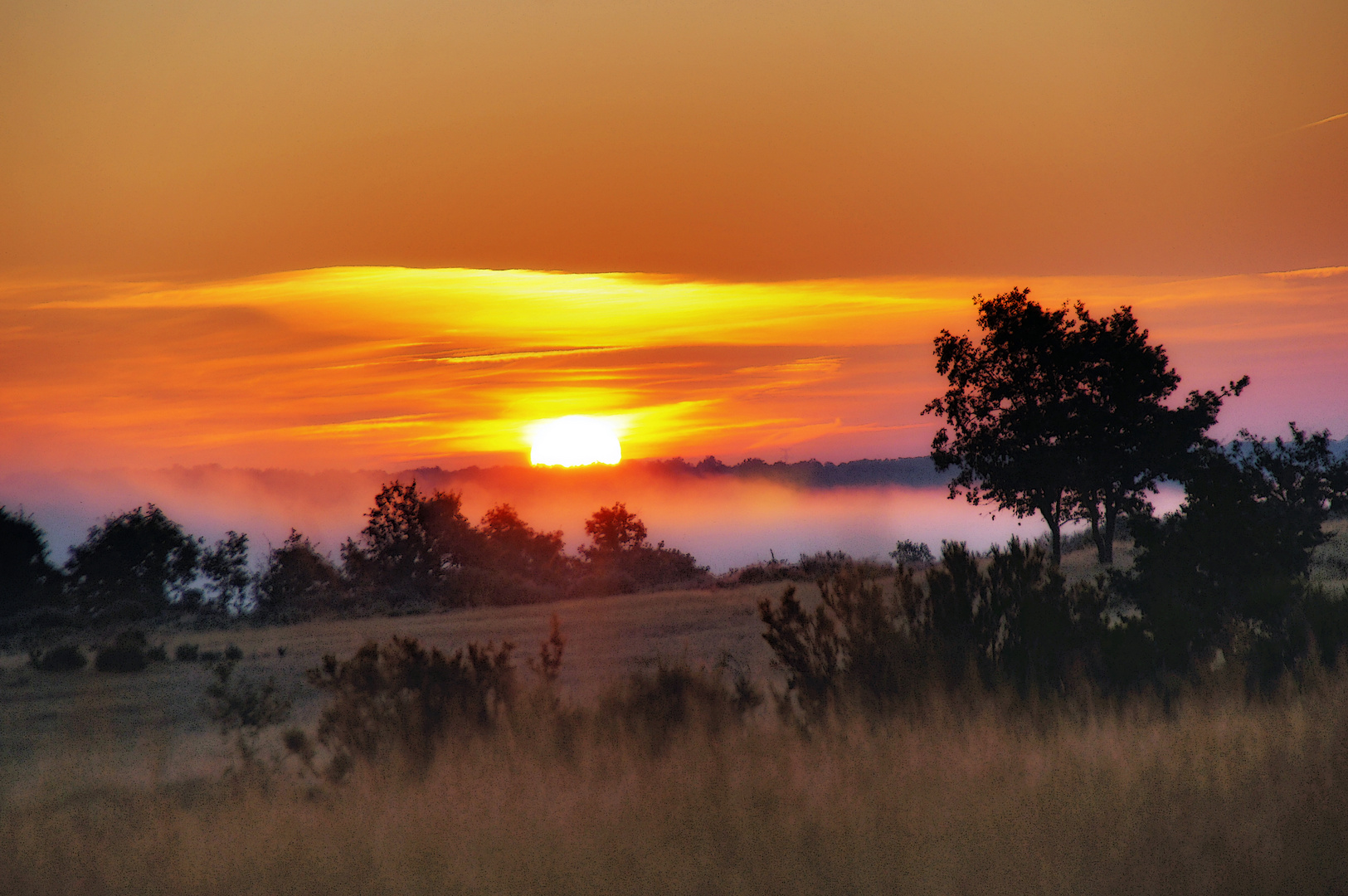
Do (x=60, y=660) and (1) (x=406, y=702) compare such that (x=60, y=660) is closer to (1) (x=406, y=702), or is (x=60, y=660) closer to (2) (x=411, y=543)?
(1) (x=406, y=702)

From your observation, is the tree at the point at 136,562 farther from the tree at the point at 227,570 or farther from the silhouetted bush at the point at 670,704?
the silhouetted bush at the point at 670,704

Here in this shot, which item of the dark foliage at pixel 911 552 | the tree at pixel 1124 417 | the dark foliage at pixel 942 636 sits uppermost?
the tree at pixel 1124 417

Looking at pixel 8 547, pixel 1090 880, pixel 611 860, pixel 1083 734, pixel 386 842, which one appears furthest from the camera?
pixel 8 547

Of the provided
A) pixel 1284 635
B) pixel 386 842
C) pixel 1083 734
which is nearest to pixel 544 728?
pixel 386 842

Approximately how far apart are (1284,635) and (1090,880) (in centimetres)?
668

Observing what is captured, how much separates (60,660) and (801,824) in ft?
66.1

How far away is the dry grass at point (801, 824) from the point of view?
529 centimetres

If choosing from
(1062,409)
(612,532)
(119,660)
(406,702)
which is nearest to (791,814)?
(406,702)

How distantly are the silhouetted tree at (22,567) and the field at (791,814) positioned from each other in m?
32.0

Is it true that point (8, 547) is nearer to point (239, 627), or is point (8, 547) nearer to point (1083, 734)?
point (239, 627)

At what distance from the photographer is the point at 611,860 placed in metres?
5.50

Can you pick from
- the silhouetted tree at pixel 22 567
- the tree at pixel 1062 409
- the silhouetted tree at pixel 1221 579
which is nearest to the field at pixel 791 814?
the silhouetted tree at pixel 1221 579

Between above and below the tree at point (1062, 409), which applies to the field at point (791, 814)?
below

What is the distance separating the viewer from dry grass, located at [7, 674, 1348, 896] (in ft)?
17.4
